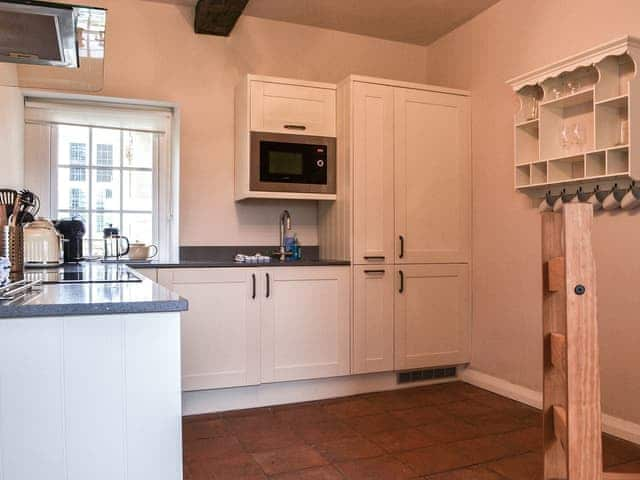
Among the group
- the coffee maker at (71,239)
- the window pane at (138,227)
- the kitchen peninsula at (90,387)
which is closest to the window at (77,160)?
the window pane at (138,227)

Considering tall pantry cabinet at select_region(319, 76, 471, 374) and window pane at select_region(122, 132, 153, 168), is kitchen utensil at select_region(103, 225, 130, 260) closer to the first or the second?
window pane at select_region(122, 132, 153, 168)

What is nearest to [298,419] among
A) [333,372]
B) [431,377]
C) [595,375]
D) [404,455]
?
[333,372]

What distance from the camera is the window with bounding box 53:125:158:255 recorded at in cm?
357

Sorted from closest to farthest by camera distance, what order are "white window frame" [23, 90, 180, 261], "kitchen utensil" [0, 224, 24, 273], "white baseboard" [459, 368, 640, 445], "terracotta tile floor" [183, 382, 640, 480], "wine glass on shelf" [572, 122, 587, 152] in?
"kitchen utensil" [0, 224, 24, 273], "terracotta tile floor" [183, 382, 640, 480], "white baseboard" [459, 368, 640, 445], "wine glass on shelf" [572, 122, 587, 152], "white window frame" [23, 90, 180, 261]

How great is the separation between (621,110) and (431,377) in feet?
6.86

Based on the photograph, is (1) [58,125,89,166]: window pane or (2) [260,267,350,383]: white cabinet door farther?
(1) [58,125,89,166]: window pane

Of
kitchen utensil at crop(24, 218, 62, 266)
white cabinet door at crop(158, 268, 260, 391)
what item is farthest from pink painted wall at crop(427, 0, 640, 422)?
kitchen utensil at crop(24, 218, 62, 266)

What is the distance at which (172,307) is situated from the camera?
1.29 metres

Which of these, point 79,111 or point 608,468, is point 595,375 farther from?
point 79,111

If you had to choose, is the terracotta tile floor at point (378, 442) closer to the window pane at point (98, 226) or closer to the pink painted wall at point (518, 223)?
the pink painted wall at point (518, 223)

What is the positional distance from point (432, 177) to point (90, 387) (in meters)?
2.94

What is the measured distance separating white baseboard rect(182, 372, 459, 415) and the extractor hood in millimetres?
1956

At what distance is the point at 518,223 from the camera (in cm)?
345

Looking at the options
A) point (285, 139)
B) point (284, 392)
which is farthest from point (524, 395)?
point (285, 139)
